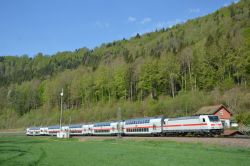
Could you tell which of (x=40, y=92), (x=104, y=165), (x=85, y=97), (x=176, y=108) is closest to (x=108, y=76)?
(x=85, y=97)

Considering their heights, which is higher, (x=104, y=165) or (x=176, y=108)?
(x=176, y=108)

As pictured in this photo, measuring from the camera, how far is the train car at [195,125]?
4844cm

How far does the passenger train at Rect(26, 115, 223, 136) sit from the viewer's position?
48844mm

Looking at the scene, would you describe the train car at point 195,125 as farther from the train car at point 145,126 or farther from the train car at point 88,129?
the train car at point 88,129

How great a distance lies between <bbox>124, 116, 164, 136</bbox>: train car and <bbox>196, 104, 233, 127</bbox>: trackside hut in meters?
19.3

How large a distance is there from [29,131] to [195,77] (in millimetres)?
57966

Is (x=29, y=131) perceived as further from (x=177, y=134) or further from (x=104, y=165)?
(x=104, y=165)

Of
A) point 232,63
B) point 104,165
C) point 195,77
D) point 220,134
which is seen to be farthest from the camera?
point 195,77

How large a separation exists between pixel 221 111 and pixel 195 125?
32263 millimetres

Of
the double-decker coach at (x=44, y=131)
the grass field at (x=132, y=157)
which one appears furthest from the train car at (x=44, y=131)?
the grass field at (x=132, y=157)

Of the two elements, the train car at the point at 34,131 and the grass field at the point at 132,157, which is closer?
the grass field at the point at 132,157

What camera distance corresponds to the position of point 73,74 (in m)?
164

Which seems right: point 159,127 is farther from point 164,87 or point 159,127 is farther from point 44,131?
point 44,131

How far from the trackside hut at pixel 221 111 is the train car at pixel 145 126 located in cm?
1933
